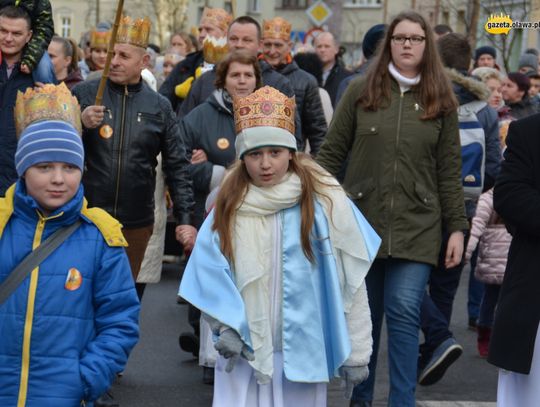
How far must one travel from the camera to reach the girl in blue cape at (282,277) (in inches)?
225

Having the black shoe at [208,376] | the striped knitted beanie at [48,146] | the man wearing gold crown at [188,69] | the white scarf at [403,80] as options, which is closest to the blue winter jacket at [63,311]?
the striped knitted beanie at [48,146]

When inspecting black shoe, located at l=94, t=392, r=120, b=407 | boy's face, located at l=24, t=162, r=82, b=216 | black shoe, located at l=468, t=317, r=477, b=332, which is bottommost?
black shoe, located at l=468, t=317, r=477, b=332

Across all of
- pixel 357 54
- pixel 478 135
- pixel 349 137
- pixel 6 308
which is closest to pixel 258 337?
pixel 6 308

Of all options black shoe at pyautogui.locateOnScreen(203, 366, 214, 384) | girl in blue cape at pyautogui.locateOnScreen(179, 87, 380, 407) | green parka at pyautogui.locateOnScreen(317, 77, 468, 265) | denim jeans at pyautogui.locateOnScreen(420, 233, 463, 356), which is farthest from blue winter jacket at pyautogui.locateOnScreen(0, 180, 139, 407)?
black shoe at pyautogui.locateOnScreen(203, 366, 214, 384)

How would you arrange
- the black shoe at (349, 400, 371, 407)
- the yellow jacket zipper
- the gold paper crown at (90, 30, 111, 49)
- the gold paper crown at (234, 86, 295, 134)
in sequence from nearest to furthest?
the yellow jacket zipper
the gold paper crown at (234, 86, 295, 134)
the black shoe at (349, 400, 371, 407)
the gold paper crown at (90, 30, 111, 49)

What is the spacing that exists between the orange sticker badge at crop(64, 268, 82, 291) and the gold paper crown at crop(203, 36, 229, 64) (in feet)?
21.0

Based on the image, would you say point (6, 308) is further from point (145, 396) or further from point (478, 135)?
point (478, 135)

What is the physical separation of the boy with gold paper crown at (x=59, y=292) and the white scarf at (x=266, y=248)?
70 cm

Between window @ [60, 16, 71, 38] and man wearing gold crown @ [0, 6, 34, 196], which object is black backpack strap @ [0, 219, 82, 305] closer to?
man wearing gold crown @ [0, 6, 34, 196]

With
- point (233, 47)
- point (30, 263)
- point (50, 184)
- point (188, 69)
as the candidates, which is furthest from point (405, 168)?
point (188, 69)

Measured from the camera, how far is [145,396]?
27.3 feet

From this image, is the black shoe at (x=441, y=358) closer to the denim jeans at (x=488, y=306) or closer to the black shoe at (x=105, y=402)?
the denim jeans at (x=488, y=306)

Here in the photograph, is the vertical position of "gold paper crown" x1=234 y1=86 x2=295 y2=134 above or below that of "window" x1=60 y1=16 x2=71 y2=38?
above

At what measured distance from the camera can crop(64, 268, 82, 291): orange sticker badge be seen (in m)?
4.99
